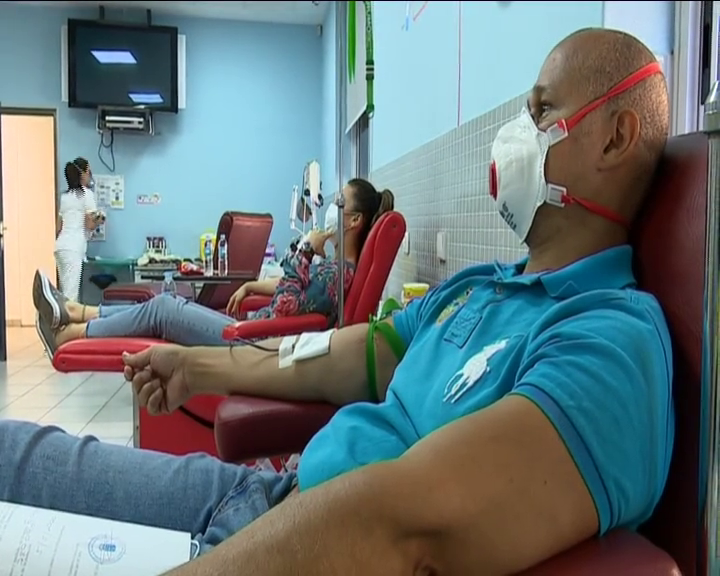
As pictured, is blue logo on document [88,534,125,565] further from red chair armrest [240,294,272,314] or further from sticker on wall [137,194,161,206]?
red chair armrest [240,294,272,314]

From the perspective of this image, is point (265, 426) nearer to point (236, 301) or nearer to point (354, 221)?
point (236, 301)

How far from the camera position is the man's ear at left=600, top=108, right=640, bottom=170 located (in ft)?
2.83

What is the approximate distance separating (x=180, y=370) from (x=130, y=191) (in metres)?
0.51

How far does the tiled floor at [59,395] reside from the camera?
1.19 meters

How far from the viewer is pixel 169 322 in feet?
6.43

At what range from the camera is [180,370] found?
1282 mm

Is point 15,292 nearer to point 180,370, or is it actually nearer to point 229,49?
point 180,370

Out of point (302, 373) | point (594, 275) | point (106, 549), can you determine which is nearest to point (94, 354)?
point (302, 373)

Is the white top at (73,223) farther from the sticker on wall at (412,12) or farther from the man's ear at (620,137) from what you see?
the sticker on wall at (412,12)

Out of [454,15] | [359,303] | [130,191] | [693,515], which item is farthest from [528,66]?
[693,515]

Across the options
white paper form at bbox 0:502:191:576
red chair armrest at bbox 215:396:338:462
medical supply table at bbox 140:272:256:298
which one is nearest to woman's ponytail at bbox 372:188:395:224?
medical supply table at bbox 140:272:256:298

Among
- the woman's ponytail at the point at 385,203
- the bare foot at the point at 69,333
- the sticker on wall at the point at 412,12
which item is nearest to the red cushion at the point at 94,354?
the bare foot at the point at 69,333

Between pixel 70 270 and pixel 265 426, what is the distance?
0.49 m

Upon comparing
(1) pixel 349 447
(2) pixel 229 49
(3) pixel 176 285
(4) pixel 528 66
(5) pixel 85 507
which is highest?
(2) pixel 229 49
